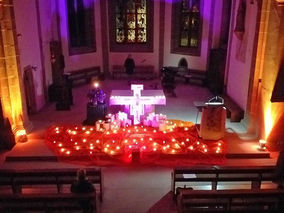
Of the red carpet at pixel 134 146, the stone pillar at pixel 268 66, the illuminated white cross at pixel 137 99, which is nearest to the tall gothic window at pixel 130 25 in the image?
the illuminated white cross at pixel 137 99

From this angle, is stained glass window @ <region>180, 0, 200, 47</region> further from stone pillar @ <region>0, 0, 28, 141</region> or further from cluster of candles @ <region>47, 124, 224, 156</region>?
stone pillar @ <region>0, 0, 28, 141</region>

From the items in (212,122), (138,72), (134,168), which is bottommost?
(134,168)

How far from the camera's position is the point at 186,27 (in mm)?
16797

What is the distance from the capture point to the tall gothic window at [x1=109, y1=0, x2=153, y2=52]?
A: 17.1 metres

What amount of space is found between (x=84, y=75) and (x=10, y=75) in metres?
6.84

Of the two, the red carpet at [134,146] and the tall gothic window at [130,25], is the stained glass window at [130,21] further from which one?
the red carpet at [134,146]

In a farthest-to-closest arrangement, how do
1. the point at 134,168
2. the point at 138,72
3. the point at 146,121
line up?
the point at 138,72, the point at 146,121, the point at 134,168

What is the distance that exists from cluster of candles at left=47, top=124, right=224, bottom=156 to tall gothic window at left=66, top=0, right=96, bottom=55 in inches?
259

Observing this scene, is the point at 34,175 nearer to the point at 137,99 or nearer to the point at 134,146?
the point at 134,146

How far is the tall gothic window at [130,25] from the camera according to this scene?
1709 cm

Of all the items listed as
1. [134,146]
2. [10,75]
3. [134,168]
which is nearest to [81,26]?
[10,75]

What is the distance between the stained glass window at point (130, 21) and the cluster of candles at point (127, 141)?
7.69 metres

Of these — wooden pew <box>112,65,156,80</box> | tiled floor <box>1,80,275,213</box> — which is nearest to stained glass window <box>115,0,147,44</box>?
wooden pew <box>112,65,156,80</box>

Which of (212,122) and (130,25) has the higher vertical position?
(130,25)
